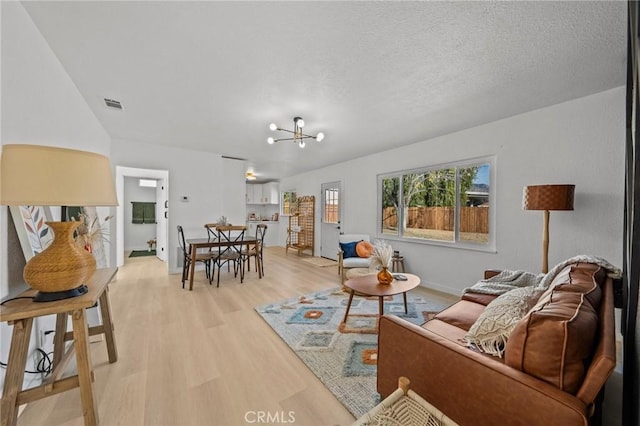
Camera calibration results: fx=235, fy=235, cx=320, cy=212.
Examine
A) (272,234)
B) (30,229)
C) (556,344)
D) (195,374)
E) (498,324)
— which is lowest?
(195,374)

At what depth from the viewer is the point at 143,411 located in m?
1.45

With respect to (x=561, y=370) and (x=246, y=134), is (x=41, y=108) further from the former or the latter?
(x=561, y=370)

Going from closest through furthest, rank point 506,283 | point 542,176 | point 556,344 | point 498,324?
point 556,344 → point 498,324 → point 506,283 → point 542,176

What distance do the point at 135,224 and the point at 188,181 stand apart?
3.35 meters

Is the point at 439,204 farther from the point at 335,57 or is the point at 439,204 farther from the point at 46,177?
the point at 46,177

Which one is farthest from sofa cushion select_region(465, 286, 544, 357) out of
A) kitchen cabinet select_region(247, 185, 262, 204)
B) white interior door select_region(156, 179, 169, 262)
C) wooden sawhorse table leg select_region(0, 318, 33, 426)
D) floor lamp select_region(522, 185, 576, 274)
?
kitchen cabinet select_region(247, 185, 262, 204)

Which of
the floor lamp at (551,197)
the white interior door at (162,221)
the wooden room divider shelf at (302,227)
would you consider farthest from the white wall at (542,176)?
the white interior door at (162,221)

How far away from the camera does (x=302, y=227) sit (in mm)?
7035

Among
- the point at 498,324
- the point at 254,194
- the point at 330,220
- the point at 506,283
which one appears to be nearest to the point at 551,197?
the point at 506,283

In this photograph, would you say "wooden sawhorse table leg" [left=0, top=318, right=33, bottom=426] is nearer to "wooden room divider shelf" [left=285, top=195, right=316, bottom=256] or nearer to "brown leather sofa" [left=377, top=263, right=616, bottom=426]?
"brown leather sofa" [left=377, top=263, right=616, bottom=426]

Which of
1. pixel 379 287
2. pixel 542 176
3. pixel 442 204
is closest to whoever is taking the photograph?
pixel 379 287

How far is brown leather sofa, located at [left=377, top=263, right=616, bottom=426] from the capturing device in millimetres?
741

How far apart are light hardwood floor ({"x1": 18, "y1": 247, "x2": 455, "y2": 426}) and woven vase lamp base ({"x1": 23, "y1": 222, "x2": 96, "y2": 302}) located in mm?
822

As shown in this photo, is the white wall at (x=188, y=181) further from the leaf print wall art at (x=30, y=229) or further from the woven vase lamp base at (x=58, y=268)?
the woven vase lamp base at (x=58, y=268)
